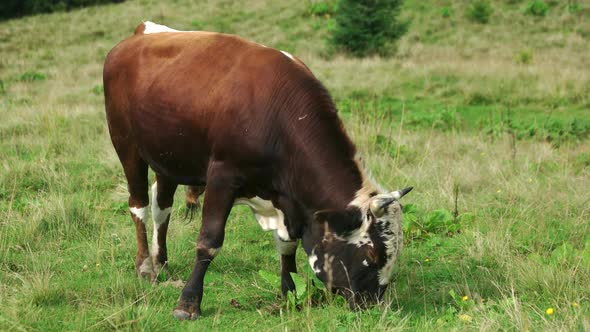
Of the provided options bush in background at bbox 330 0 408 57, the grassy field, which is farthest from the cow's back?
bush in background at bbox 330 0 408 57

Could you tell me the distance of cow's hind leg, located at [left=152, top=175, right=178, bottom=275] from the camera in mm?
5902

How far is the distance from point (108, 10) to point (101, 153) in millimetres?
24237

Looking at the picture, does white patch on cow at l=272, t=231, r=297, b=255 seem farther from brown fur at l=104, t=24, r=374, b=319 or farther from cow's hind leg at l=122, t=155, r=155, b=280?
cow's hind leg at l=122, t=155, r=155, b=280

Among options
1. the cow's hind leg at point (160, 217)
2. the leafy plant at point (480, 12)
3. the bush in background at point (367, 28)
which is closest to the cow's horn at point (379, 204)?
the cow's hind leg at point (160, 217)

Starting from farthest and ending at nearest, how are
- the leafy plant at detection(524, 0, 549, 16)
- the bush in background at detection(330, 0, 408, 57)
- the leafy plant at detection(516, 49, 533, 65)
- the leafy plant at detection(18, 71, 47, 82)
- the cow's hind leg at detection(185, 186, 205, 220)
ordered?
the leafy plant at detection(524, 0, 549, 16) < the bush in background at detection(330, 0, 408, 57) < the leafy plant at detection(18, 71, 47, 82) < the leafy plant at detection(516, 49, 533, 65) < the cow's hind leg at detection(185, 186, 205, 220)

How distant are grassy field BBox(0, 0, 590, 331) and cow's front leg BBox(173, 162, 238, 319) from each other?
0.49ft

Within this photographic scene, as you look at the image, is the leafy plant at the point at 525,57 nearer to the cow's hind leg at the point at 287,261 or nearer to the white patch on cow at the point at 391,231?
the cow's hind leg at the point at 287,261

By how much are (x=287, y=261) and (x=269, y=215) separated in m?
0.46

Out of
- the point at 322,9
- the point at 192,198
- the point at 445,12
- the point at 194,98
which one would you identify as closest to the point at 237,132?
the point at 194,98

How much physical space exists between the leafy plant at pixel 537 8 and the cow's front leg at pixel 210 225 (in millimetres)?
21922

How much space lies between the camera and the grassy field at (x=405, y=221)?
4.55m

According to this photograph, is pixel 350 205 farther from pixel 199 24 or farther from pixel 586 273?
pixel 199 24

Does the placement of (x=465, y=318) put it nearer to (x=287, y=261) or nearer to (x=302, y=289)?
(x=302, y=289)

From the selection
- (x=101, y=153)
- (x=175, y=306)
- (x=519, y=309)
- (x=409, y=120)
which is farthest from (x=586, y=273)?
(x=409, y=120)
